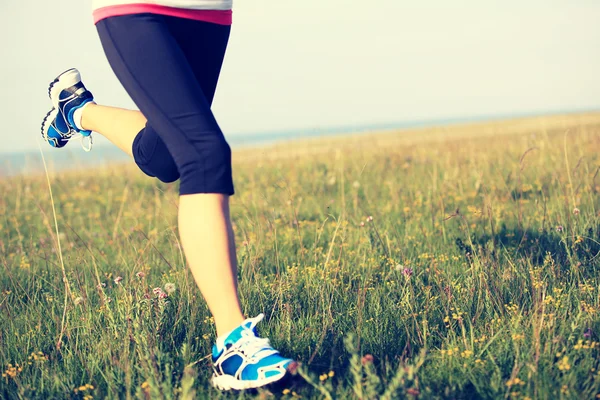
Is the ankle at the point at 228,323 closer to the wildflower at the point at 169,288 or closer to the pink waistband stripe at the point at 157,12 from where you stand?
the wildflower at the point at 169,288

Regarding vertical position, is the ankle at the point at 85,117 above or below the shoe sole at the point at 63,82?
below

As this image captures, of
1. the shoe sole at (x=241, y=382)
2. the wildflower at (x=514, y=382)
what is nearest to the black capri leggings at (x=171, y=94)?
the shoe sole at (x=241, y=382)

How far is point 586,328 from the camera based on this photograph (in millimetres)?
2357

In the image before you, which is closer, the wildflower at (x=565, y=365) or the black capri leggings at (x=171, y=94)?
the wildflower at (x=565, y=365)

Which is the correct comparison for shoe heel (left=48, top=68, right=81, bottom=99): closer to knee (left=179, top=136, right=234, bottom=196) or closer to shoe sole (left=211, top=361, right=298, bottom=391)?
knee (left=179, top=136, right=234, bottom=196)

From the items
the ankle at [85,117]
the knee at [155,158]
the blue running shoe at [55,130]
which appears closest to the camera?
the knee at [155,158]

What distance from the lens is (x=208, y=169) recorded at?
7.02 ft

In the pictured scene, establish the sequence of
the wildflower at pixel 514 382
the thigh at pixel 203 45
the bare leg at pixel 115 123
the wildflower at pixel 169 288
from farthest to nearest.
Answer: the bare leg at pixel 115 123 → the wildflower at pixel 169 288 → the thigh at pixel 203 45 → the wildflower at pixel 514 382

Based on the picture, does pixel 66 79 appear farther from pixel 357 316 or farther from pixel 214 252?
pixel 357 316

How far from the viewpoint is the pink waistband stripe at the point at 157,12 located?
2.21 metres

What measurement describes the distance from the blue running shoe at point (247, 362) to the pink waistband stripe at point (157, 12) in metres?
1.18

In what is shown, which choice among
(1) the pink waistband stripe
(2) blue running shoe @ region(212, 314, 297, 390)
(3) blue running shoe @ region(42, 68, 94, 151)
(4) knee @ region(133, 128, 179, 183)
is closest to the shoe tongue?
(2) blue running shoe @ region(212, 314, 297, 390)

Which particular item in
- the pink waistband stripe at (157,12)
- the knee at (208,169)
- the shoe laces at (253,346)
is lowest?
the shoe laces at (253,346)

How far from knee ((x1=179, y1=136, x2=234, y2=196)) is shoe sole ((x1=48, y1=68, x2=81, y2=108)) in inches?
59.5
